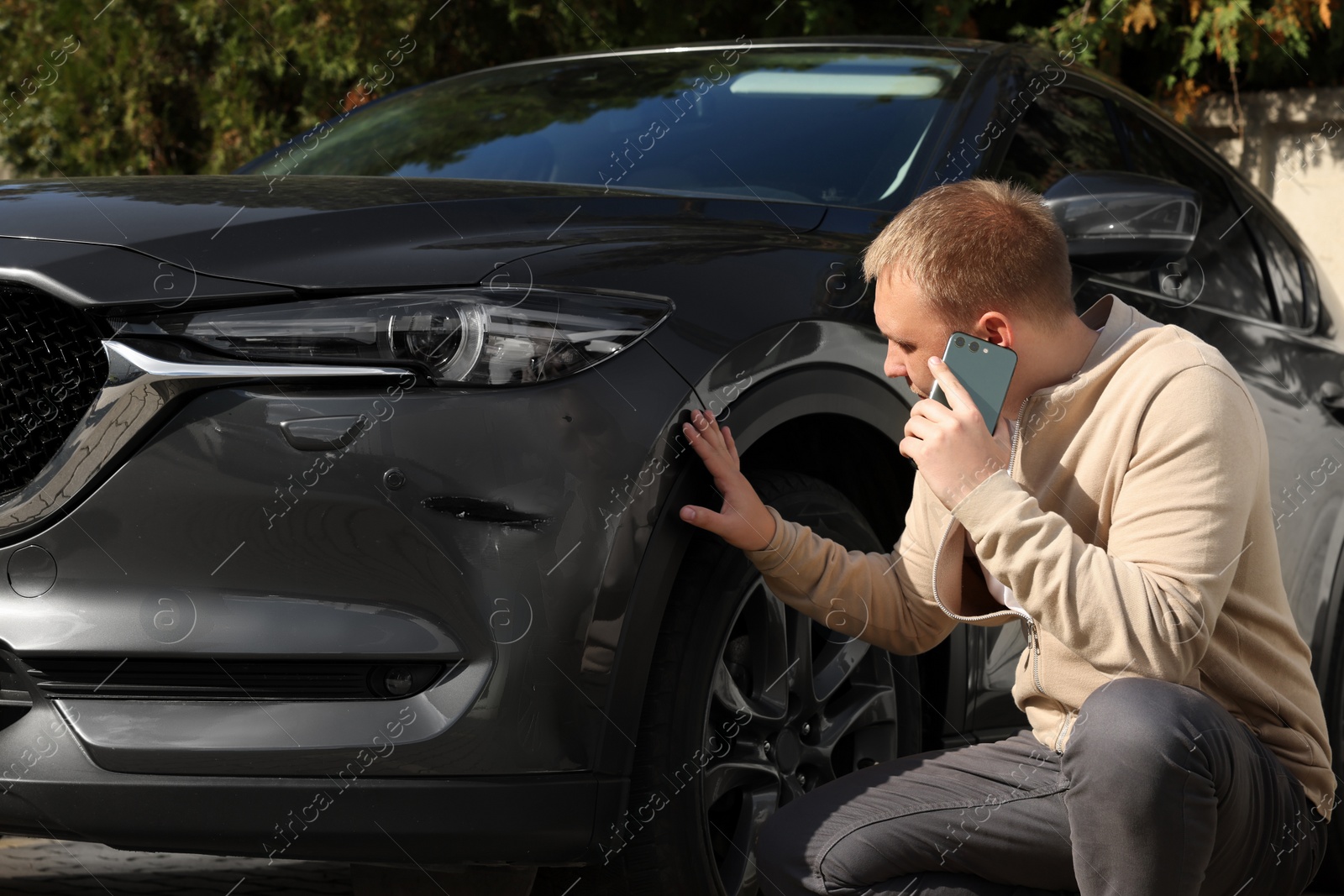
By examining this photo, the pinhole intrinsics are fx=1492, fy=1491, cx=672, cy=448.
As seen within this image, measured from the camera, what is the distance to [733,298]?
2189 mm

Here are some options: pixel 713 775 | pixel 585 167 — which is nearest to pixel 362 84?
pixel 585 167

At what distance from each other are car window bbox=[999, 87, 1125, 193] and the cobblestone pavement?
206 cm

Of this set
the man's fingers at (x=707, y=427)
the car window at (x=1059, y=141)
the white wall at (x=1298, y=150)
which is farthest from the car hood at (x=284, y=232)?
the white wall at (x=1298, y=150)

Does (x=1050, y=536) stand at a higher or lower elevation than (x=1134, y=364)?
lower

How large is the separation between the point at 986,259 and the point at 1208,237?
185 cm

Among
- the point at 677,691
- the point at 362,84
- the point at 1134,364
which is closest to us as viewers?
the point at 1134,364

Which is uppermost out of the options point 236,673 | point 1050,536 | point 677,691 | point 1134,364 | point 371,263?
point 371,263

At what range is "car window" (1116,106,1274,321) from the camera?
3.41 meters

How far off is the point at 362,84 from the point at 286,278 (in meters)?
5.70

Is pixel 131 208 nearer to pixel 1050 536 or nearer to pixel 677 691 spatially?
pixel 677 691

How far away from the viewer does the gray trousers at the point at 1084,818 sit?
5.77 ft

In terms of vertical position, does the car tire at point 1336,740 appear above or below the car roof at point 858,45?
below

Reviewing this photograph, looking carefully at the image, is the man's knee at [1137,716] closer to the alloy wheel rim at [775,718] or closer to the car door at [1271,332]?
the alloy wheel rim at [775,718]

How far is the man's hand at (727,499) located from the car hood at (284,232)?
330 mm
